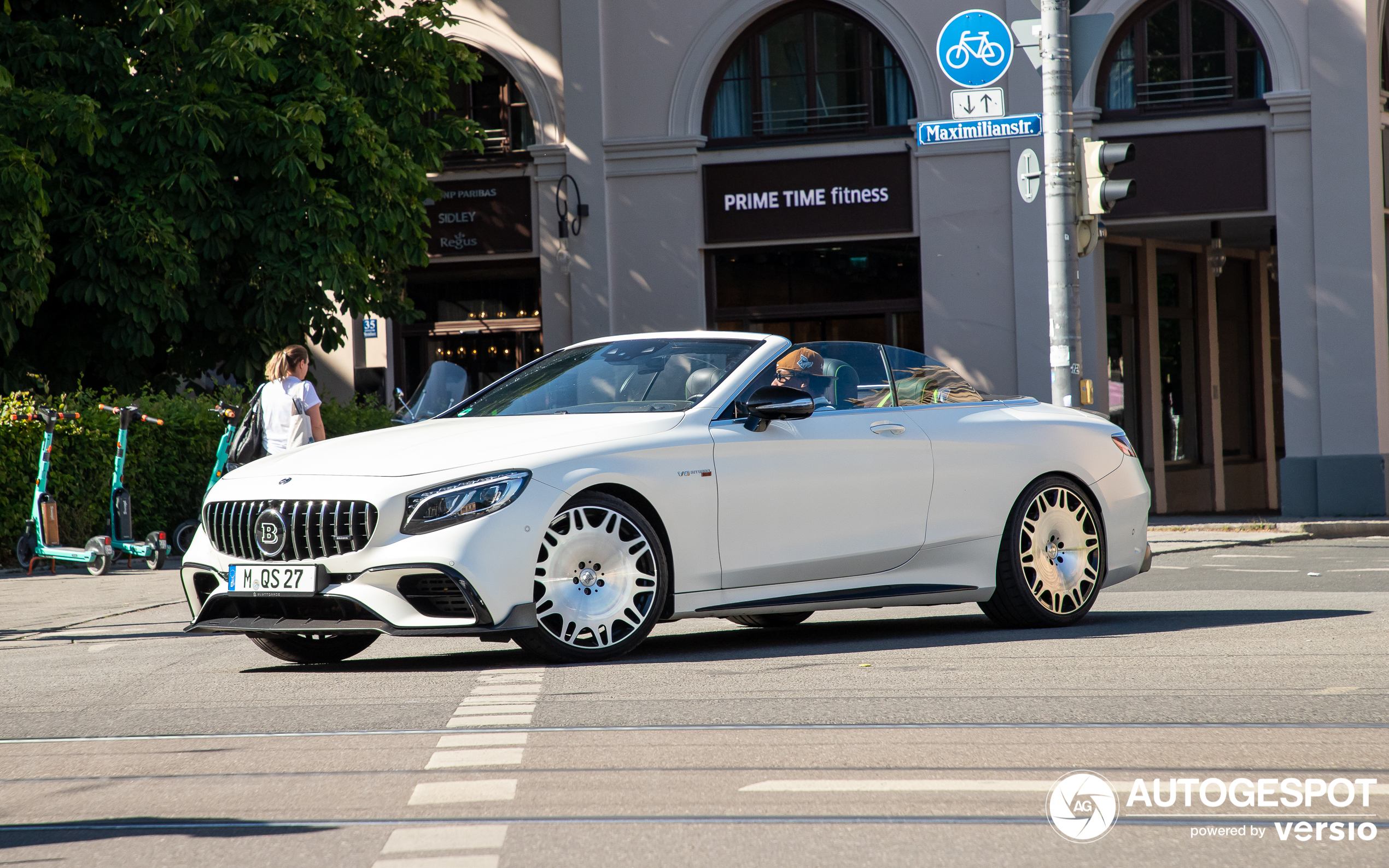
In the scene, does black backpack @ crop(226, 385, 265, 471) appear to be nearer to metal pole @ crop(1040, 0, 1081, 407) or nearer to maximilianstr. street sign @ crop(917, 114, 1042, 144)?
maximilianstr. street sign @ crop(917, 114, 1042, 144)

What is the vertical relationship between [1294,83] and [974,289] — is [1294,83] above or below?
above

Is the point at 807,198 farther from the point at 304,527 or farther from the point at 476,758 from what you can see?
the point at 476,758

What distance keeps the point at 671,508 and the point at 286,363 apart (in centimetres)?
568

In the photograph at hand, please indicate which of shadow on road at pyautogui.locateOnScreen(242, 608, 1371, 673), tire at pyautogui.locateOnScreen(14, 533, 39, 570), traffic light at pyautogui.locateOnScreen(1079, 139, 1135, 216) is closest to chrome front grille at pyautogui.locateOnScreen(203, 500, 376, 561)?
shadow on road at pyautogui.locateOnScreen(242, 608, 1371, 673)

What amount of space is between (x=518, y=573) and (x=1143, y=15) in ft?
51.4

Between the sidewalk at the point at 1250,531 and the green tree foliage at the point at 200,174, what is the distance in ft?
27.4

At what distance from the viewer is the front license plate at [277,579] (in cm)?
694

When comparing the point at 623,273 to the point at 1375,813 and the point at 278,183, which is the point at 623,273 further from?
the point at 1375,813

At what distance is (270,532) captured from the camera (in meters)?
7.12

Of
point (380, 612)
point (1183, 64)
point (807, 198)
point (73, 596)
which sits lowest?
point (73, 596)

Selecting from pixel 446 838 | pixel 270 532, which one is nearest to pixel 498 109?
pixel 270 532

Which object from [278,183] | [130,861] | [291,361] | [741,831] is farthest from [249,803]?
[278,183]

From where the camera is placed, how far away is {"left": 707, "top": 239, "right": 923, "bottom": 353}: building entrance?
20.8 meters

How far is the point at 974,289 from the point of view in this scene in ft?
67.1
